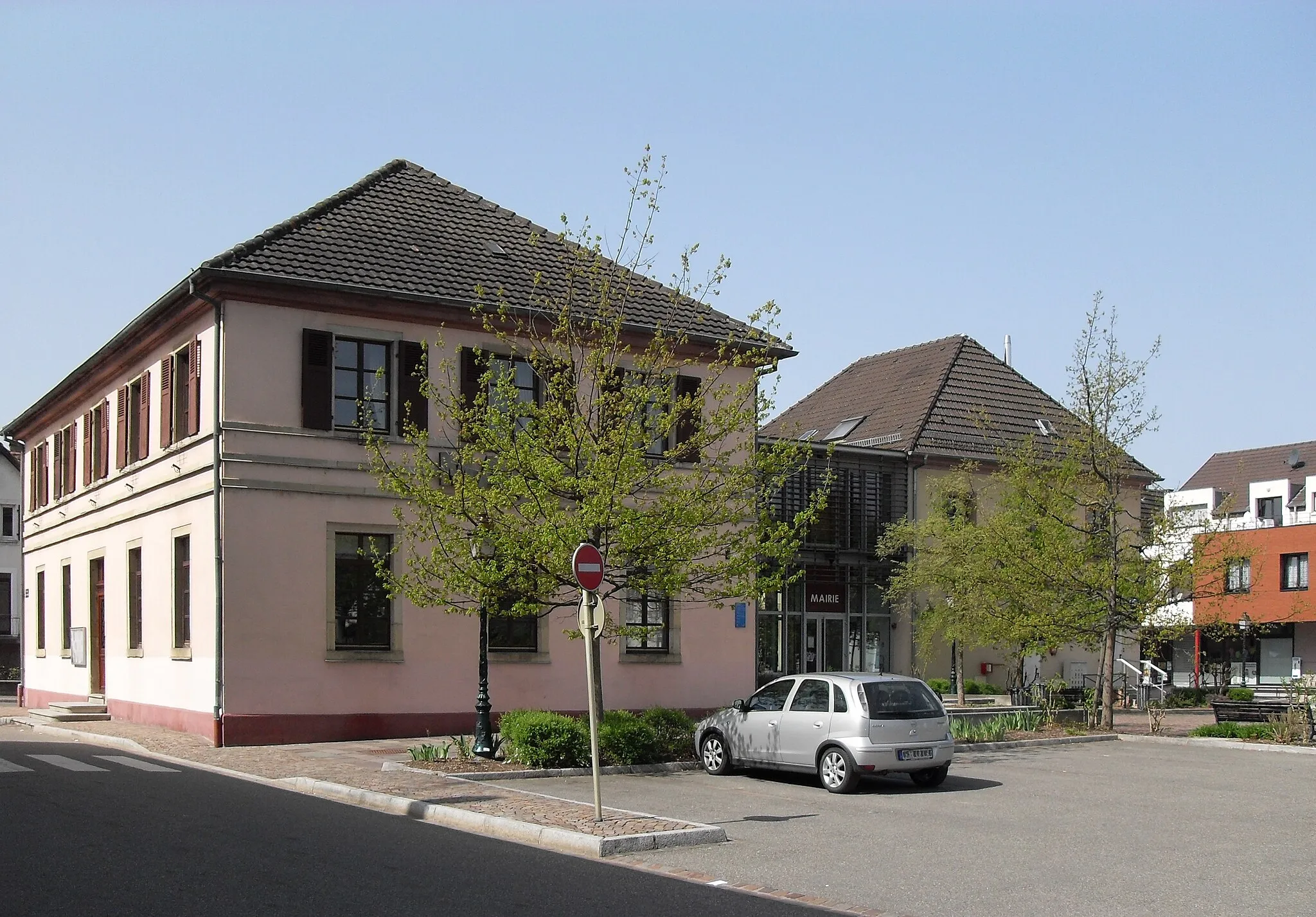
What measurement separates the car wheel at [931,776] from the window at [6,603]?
55.7 metres

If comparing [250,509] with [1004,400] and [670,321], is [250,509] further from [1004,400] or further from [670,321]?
[1004,400]

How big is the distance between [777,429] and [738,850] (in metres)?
38.1

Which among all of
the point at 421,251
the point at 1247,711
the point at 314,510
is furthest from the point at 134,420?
the point at 1247,711

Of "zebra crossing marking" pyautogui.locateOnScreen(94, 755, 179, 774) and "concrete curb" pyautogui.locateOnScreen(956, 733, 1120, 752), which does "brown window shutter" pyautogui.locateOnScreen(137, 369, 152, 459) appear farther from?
"concrete curb" pyautogui.locateOnScreen(956, 733, 1120, 752)

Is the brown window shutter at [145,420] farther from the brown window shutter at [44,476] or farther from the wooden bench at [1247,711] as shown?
the wooden bench at [1247,711]

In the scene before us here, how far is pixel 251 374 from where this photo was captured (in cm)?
2402

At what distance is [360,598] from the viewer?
979 inches

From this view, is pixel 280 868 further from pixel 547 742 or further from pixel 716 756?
pixel 716 756

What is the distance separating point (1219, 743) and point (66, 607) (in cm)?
2673

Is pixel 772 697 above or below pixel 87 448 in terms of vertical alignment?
below

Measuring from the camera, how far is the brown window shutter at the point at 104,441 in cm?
3189

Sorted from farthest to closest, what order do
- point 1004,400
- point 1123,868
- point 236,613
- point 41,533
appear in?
point 1004,400, point 41,533, point 236,613, point 1123,868

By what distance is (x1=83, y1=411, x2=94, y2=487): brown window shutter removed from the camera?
33.7 m

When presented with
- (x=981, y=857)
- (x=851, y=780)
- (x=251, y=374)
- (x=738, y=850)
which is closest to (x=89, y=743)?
(x=251, y=374)
